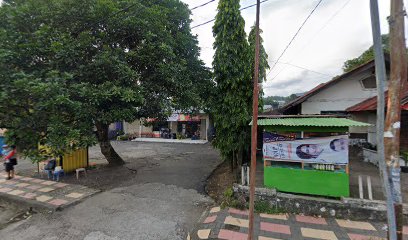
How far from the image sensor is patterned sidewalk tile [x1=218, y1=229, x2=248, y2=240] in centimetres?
439

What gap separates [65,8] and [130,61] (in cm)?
250

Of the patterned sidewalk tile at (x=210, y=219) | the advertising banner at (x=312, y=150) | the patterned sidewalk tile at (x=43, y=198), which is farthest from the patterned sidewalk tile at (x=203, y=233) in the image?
the patterned sidewalk tile at (x=43, y=198)

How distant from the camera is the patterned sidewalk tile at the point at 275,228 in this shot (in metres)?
4.64

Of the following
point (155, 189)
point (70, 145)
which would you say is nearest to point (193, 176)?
point (155, 189)

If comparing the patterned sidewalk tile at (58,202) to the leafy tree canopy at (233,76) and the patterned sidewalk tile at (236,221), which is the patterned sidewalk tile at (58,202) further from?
the leafy tree canopy at (233,76)

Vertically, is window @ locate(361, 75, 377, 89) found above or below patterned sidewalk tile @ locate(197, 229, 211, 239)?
above

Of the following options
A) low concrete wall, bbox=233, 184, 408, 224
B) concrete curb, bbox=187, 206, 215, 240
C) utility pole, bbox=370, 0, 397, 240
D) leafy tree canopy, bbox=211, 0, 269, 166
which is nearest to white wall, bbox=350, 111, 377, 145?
leafy tree canopy, bbox=211, 0, 269, 166

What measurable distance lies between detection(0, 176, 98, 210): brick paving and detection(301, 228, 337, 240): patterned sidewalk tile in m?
6.41

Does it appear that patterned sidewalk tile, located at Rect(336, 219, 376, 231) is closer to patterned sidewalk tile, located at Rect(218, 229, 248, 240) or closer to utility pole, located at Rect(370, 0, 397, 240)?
utility pole, located at Rect(370, 0, 397, 240)

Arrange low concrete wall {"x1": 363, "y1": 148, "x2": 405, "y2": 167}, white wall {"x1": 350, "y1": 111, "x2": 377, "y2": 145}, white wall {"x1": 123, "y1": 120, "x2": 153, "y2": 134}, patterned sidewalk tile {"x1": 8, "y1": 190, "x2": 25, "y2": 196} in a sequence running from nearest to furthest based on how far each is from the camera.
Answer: patterned sidewalk tile {"x1": 8, "y1": 190, "x2": 25, "y2": 196}
low concrete wall {"x1": 363, "y1": 148, "x2": 405, "y2": 167}
white wall {"x1": 350, "y1": 111, "x2": 377, "y2": 145}
white wall {"x1": 123, "y1": 120, "x2": 153, "y2": 134}

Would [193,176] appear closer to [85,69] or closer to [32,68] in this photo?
[85,69]

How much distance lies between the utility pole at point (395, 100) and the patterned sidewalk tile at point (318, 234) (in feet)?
4.60

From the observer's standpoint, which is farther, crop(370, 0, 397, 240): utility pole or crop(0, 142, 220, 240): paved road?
crop(0, 142, 220, 240): paved road

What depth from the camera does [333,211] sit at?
205 inches
